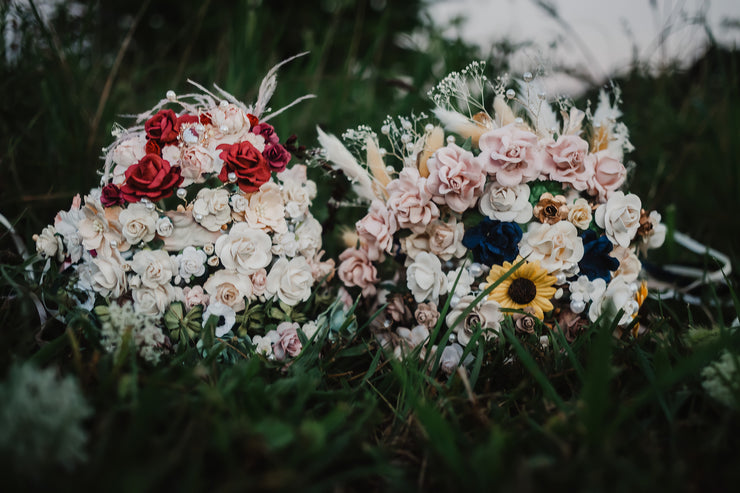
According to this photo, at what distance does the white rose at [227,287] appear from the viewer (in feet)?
4.50

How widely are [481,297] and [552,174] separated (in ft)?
1.38

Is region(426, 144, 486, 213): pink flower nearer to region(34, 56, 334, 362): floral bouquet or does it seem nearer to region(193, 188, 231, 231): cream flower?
region(34, 56, 334, 362): floral bouquet

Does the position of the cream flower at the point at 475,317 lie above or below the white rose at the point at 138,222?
below

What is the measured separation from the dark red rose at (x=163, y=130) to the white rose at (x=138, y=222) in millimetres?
193

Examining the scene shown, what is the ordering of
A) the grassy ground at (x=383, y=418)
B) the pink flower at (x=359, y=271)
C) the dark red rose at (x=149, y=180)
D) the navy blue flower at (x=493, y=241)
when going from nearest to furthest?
the grassy ground at (x=383, y=418) → the dark red rose at (x=149, y=180) → the navy blue flower at (x=493, y=241) → the pink flower at (x=359, y=271)

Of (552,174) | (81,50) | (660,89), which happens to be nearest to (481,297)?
(552,174)

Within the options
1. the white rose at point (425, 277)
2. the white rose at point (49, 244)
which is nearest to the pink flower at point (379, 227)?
the white rose at point (425, 277)

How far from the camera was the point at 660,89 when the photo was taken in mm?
3277

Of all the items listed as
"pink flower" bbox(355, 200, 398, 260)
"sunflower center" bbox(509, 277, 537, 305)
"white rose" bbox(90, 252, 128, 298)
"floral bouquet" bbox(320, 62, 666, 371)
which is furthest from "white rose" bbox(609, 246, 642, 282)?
"white rose" bbox(90, 252, 128, 298)

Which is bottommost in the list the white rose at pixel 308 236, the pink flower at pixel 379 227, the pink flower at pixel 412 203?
the white rose at pixel 308 236

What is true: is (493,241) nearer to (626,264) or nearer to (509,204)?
(509,204)

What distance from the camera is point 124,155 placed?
1382 millimetres

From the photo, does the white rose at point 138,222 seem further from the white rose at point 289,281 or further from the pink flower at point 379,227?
the pink flower at point 379,227

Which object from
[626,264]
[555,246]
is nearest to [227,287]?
[555,246]
